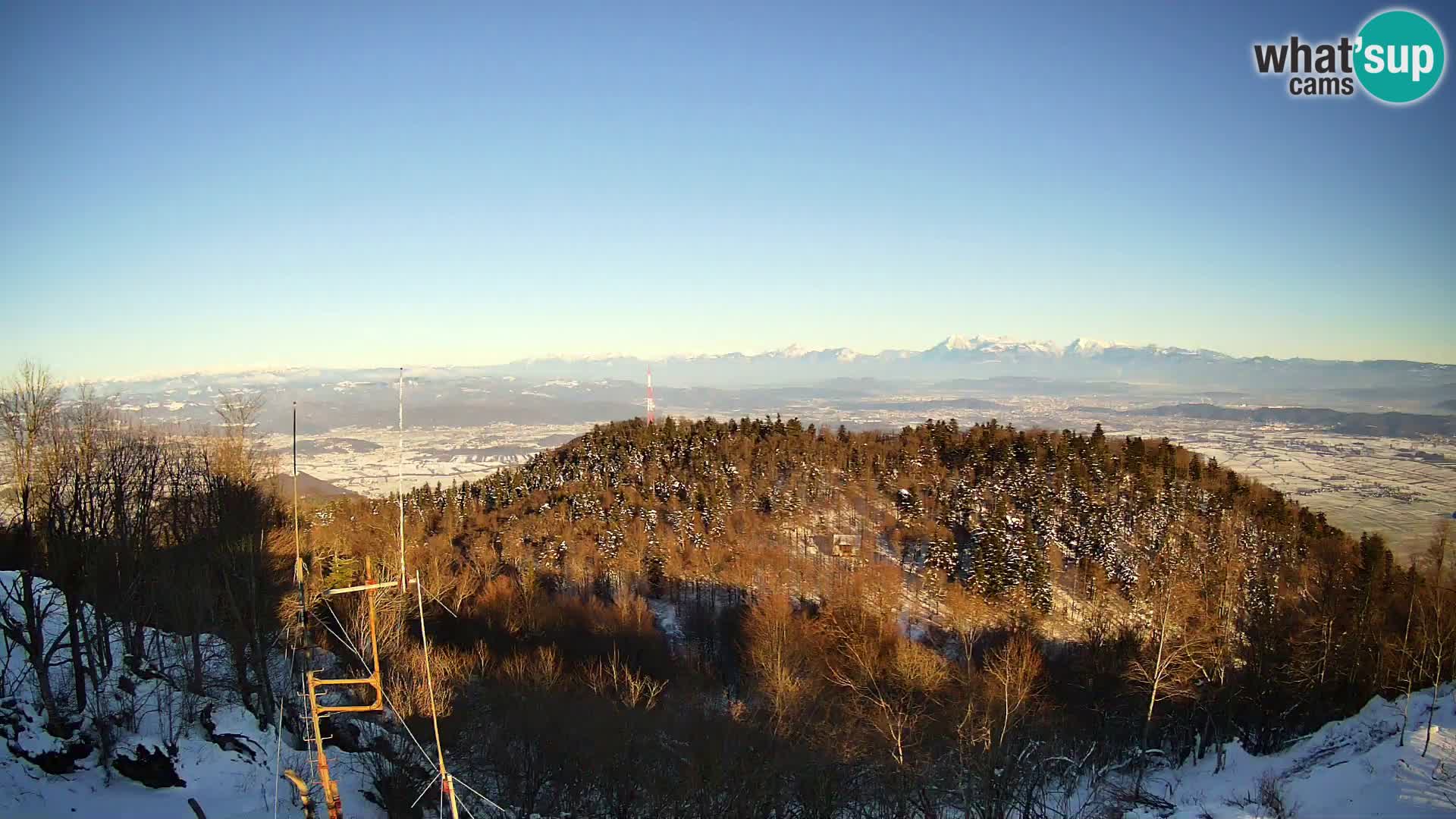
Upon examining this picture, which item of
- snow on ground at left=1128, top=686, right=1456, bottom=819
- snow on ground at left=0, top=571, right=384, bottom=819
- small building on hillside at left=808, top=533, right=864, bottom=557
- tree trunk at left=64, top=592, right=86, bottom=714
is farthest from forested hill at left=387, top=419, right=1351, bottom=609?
tree trunk at left=64, top=592, right=86, bottom=714

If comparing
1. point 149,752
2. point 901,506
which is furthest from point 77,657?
point 901,506

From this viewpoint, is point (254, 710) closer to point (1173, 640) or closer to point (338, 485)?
point (1173, 640)

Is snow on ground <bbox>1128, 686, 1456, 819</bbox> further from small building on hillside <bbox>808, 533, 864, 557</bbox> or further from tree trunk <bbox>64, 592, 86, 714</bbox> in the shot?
tree trunk <bbox>64, 592, 86, 714</bbox>

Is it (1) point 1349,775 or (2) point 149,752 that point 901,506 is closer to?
(1) point 1349,775

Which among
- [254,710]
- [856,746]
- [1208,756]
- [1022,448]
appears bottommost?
[1208,756]

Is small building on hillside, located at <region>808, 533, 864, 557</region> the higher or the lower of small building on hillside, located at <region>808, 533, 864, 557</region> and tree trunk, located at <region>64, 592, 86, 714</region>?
the lower

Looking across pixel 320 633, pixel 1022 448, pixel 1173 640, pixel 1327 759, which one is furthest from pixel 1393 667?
pixel 320 633
